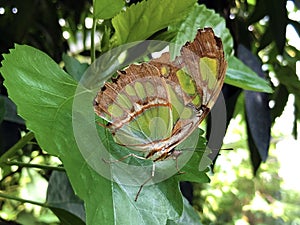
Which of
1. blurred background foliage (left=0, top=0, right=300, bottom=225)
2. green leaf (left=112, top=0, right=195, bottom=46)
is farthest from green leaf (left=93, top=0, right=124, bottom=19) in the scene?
blurred background foliage (left=0, top=0, right=300, bottom=225)

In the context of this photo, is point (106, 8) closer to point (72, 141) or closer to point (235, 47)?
point (72, 141)

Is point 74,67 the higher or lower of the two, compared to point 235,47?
higher

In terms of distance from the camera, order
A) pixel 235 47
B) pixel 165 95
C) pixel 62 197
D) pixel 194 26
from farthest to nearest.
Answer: pixel 235 47 < pixel 62 197 < pixel 194 26 < pixel 165 95

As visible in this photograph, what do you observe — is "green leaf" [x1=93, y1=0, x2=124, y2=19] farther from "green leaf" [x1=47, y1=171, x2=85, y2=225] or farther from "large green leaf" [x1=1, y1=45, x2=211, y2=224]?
"green leaf" [x1=47, y1=171, x2=85, y2=225]

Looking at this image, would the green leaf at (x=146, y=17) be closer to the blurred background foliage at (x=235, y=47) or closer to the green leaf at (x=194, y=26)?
the green leaf at (x=194, y=26)

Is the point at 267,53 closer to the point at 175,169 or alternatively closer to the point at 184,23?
the point at 184,23

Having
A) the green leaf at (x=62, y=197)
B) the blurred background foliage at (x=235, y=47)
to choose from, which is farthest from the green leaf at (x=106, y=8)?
the green leaf at (x=62, y=197)

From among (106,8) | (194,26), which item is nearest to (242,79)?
(194,26)
